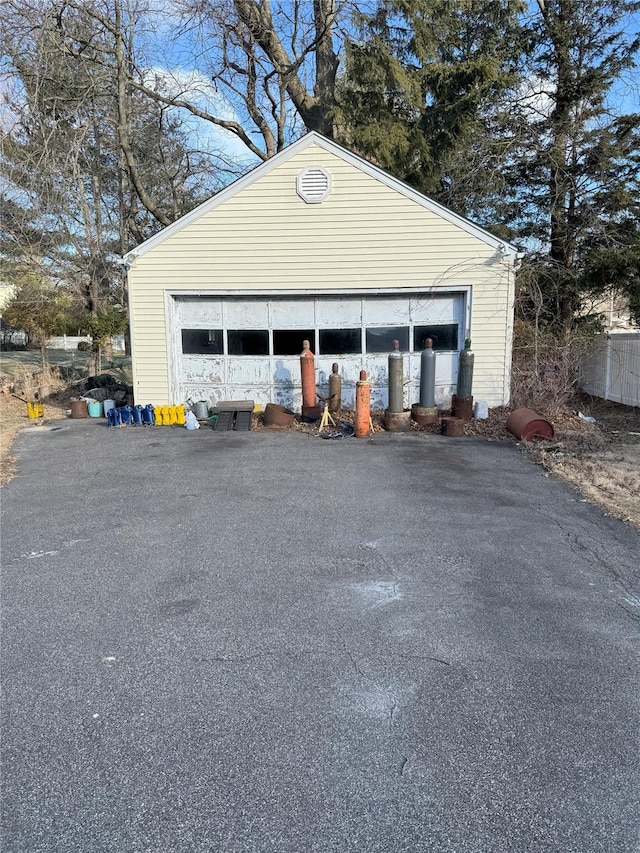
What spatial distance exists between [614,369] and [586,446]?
587 centimetres

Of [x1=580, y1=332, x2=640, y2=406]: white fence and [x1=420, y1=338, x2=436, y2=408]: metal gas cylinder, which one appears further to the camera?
[x1=580, y1=332, x2=640, y2=406]: white fence

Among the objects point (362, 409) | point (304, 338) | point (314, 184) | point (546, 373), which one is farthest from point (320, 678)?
point (314, 184)

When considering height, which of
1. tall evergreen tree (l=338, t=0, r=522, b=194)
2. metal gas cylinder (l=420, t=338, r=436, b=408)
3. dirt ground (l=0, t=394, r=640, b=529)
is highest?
tall evergreen tree (l=338, t=0, r=522, b=194)

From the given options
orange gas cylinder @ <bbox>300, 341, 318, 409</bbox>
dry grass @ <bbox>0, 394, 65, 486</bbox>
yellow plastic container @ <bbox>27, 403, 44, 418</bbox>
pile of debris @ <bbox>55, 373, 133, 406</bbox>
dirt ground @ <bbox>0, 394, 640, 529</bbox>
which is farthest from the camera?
pile of debris @ <bbox>55, 373, 133, 406</bbox>

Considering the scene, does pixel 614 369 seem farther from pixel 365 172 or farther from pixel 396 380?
pixel 365 172

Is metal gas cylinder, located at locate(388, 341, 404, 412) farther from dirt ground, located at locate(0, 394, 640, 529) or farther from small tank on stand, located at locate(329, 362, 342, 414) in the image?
small tank on stand, located at locate(329, 362, 342, 414)

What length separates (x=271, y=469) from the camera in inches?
318

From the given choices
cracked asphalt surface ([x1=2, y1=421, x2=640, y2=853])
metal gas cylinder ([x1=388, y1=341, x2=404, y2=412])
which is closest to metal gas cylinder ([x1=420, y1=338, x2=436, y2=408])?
metal gas cylinder ([x1=388, y1=341, x2=404, y2=412])

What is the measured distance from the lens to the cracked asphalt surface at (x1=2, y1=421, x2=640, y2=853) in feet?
7.13

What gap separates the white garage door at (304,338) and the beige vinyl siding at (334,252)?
0.39 meters

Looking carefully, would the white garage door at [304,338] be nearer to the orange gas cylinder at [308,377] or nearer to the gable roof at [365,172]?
the orange gas cylinder at [308,377]

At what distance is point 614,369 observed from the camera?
13766 mm

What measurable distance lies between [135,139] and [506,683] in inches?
814

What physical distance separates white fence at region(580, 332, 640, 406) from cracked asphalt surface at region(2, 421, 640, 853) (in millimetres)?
8040
